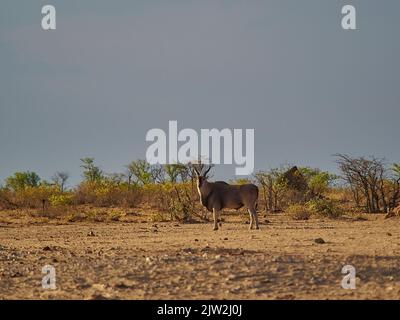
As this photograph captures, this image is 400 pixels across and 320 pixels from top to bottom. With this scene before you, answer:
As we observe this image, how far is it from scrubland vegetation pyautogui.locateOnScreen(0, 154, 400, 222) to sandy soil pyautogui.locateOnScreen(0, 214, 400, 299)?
10327 millimetres

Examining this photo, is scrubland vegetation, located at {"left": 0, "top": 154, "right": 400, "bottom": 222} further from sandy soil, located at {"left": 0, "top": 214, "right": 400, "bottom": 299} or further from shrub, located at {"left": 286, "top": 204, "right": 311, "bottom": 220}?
sandy soil, located at {"left": 0, "top": 214, "right": 400, "bottom": 299}

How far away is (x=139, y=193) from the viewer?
42.2m

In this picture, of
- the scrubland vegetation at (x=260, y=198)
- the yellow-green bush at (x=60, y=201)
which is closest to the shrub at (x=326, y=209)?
the scrubland vegetation at (x=260, y=198)

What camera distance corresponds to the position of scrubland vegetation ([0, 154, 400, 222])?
32219 mm

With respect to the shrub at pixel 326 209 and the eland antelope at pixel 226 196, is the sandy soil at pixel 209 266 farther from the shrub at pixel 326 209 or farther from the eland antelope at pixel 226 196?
the shrub at pixel 326 209

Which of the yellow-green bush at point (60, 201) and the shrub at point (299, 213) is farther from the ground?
the yellow-green bush at point (60, 201)

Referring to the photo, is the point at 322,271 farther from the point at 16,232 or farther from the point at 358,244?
the point at 16,232

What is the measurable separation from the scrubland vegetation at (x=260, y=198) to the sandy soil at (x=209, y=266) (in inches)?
407

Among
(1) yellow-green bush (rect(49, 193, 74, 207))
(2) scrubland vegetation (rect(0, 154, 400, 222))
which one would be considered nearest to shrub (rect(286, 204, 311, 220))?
(2) scrubland vegetation (rect(0, 154, 400, 222))

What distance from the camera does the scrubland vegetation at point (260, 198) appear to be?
32219 millimetres

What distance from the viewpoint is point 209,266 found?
45.3 ft
